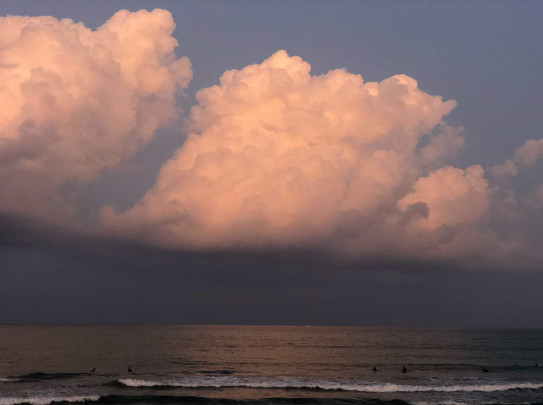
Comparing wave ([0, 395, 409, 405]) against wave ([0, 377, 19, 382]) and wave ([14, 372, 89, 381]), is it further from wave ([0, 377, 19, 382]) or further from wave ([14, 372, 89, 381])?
wave ([14, 372, 89, 381])

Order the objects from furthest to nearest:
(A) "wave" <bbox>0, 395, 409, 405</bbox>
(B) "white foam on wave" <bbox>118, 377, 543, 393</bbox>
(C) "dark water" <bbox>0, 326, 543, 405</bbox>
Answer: (B) "white foam on wave" <bbox>118, 377, 543, 393</bbox> → (C) "dark water" <bbox>0, 326, 543, 405</bbox> → (A) "wave" <bbox>0, 395, 409, 405</bbox>

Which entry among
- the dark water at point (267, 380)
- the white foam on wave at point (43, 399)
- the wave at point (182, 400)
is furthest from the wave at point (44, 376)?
the wave at point (182, 400)

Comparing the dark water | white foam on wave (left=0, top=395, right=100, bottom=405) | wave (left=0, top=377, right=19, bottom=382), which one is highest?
white foam on wave (left=0, top=395, right=100, bottom=405)

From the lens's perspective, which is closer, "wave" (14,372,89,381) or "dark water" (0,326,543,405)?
"dark water" (0,326,543,405)

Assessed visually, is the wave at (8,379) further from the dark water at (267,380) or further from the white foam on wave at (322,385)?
the white foam on wave at (322,385)

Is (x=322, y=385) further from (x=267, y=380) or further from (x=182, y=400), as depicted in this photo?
(x=182, y=400)

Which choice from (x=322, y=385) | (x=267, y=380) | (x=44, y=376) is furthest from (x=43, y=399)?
(x=322, y=385)

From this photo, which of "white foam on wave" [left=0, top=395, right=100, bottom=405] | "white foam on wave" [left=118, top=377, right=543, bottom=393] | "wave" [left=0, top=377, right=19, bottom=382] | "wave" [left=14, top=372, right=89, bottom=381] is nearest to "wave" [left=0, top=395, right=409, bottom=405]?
"white foam on wave" [left=0, top=395, right=100, bottom=405]

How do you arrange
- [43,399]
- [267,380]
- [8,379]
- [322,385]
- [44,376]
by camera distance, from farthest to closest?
[44,376], [8,379], [267,380], [322,385], [43,399]

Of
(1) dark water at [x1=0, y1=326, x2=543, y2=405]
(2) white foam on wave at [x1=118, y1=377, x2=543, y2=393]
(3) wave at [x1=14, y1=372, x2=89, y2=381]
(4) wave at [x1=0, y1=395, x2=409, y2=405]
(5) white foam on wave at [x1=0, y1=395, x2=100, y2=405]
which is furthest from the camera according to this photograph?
(3) wave at [x1=14, y1=372, x2=89, y2=381]

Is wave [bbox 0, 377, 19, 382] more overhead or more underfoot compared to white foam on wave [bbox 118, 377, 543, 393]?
more overhead

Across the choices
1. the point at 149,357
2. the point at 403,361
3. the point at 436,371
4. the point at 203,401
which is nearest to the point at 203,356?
the point at 149,357

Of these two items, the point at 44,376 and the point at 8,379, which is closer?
the point at 8,379

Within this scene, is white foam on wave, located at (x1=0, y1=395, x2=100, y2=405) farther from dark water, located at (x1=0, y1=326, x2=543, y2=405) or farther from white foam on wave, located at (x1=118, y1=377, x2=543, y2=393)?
white foam on wave, located at (x1=118, y1=377, x2=543, y2=393)
